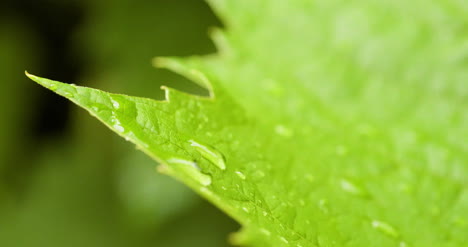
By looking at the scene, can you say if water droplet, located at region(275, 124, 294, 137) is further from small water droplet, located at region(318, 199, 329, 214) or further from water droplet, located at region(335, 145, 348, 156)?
small water droplet, located at region(318, 199, 329, 214)

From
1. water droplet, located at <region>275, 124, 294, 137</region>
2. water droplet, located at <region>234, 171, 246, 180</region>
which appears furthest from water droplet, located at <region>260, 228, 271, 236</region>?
water droplet, located at <region>275, 124, 294, 137</region>

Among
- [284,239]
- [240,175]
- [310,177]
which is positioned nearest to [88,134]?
[310,177]

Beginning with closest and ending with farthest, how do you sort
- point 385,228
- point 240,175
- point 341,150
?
point 240,175 → point 385,228 → point 341,150

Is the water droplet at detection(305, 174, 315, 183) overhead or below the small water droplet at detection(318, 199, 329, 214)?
overhead

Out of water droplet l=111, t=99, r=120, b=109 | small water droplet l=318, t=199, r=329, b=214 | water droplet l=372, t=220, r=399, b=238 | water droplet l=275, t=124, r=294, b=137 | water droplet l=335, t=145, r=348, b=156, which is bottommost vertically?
water droplet l=111, t=99, r=120, b=109

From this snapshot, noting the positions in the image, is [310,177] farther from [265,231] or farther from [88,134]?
[88,134]

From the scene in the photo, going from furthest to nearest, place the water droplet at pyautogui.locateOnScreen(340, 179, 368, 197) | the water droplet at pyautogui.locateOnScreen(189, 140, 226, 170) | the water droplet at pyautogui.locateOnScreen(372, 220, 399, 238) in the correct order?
the water droplet at pyautogui.locateOnScreen(340, 179, 368, 197)
the water droplet at pyautogui.locateOnScreen(372, 220, 399, 238)
the water droplet at pyautogui.locateOnScreen(189, 140, 226, 170)

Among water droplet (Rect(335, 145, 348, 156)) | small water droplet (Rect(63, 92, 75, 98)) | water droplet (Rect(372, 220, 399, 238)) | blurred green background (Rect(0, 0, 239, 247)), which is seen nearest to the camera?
small water droplet (Rect(63, 92, 75, 98))
